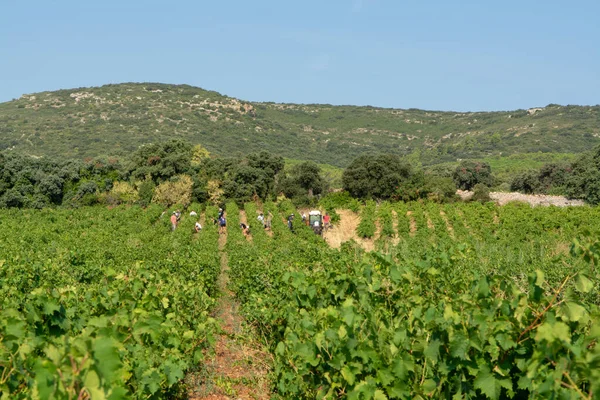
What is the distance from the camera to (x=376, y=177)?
147 feet

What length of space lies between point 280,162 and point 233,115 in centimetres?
7817

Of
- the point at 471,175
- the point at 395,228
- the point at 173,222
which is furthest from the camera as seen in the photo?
the point at 471,175

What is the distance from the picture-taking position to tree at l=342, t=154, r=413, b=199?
44531 mm

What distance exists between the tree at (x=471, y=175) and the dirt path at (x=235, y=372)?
53937 mm

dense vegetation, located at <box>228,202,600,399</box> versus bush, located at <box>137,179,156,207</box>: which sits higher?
dense vegetation, located at <box>228,202,600,399</box>

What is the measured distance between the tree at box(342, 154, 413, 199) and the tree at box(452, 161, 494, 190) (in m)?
17.6

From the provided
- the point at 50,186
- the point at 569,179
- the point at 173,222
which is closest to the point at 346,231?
the point at 173,222

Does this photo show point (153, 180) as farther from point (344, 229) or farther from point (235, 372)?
point (235, 372)

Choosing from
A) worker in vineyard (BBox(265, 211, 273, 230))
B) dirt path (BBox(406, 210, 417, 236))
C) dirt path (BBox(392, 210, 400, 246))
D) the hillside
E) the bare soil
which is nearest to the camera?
dirt path (BBox(392, 210, 400, 246))

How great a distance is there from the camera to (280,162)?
158ft

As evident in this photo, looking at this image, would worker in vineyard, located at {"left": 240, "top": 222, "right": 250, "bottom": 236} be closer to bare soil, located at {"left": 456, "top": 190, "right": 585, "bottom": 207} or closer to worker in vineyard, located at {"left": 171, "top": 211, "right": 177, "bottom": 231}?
Result: worker in vineyard, located at {"left": 171, "top": 211, "right": 177, "bottom": 231}

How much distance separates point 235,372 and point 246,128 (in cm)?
11177

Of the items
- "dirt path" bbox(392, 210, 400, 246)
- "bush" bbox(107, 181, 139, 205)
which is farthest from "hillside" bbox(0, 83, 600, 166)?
"dirt path" bbox(392, 210, 400, 246)

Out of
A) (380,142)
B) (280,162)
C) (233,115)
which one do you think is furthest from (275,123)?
(280,162)
